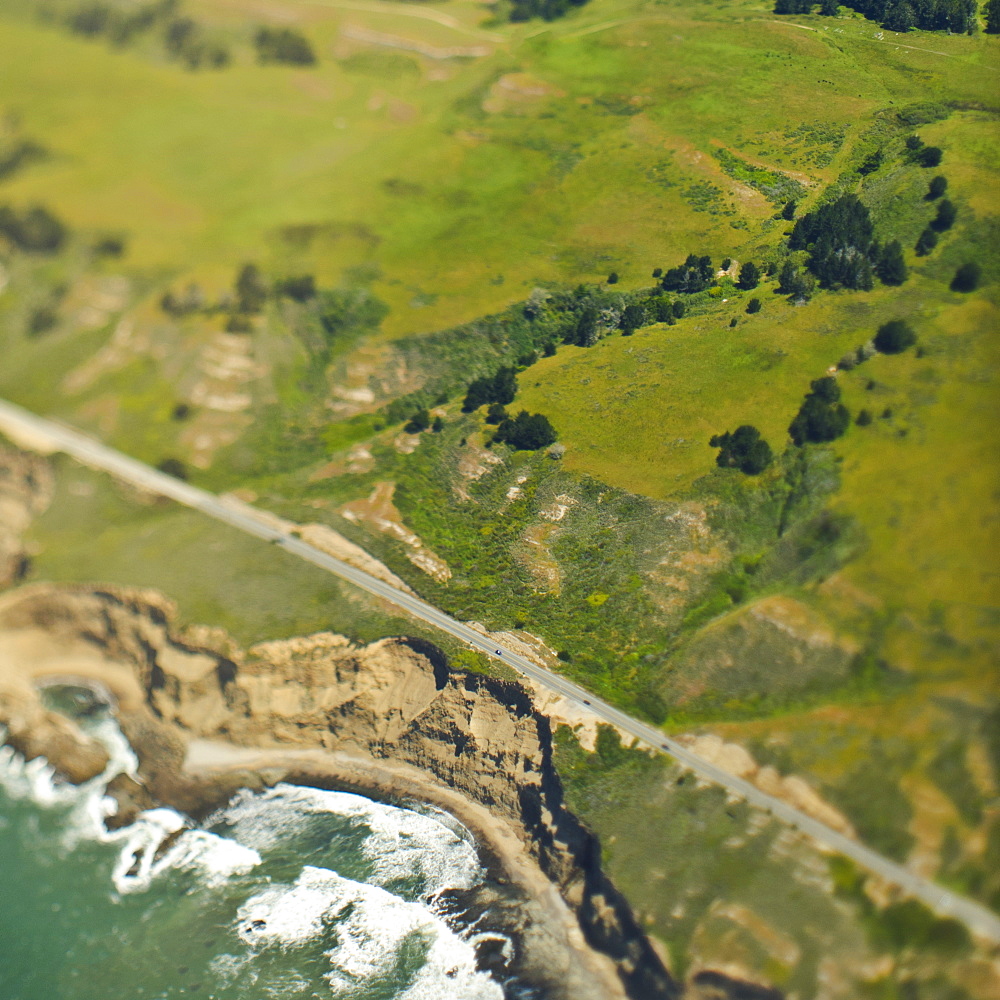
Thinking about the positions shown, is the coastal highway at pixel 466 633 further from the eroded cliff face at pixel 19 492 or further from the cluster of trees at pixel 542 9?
the cluster of trees at pixel 542 9

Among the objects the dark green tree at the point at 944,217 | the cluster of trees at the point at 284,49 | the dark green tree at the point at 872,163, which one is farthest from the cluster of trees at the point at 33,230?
the dark green tree at the point at 944,217

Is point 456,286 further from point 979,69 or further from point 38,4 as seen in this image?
point 38,4

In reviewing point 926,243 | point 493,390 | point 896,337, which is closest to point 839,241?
point 926,243

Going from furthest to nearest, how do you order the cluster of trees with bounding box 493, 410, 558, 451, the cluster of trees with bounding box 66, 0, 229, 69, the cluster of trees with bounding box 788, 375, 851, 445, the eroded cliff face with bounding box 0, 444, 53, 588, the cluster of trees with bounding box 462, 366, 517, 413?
the cluster of trees with bounding box 66, 0, 229, 69 < the eroded cliff face with bounding box 0, 444, 53, 588 < the cluster of trees with bounding box 462, 366, 517, 413 < the cluster of trees with bounding box 493, 410, 558, 451 < the cluster of trees with bounding box 788, 375, 851, 445

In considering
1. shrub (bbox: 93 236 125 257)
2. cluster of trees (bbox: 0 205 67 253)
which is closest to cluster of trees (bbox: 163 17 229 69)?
cluster of trees (bbox: 0 205 67 253)

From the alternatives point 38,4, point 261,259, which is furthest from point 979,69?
point 38,4

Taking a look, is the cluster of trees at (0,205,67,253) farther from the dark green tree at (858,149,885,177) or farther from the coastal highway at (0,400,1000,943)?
the dark green tree at (858,149,885,177)
